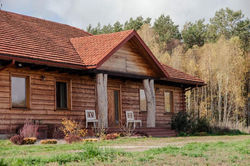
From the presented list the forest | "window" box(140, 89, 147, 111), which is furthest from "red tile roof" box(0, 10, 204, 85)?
the forest

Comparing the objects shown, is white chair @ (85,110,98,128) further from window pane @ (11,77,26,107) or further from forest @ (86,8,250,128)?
forest @ (86,8,250,128)

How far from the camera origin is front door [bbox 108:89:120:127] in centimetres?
2312

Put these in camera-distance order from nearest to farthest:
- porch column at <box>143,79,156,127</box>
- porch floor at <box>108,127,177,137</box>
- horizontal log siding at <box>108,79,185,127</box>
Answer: porch floor at <box>108,127,177,137</box> < porch column at <box>143,79,156,127</box> < horizontal log siding at <box>108,79,185,127</box>

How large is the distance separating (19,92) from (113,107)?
616 centimetres

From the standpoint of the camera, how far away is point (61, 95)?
2055 centimetres

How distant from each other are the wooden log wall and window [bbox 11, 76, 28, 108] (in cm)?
27

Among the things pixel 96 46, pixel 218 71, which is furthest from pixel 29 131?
pixel 218 71

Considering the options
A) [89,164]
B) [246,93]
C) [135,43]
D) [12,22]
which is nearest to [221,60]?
[246,93]

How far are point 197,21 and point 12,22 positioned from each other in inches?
1669

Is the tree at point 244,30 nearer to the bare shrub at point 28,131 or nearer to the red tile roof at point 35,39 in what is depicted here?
the red tile roof at point 35,39

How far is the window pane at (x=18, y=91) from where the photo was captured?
18.2 metres

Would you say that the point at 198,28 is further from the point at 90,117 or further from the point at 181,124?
the point at 90,117

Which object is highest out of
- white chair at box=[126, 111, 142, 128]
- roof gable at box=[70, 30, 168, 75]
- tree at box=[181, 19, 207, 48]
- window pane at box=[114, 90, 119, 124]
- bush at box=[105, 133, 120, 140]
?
tree at box=[181, 19, 207, 48]

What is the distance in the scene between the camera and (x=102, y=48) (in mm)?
20938
